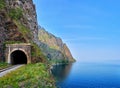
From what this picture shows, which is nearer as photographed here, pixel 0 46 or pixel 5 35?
pixel 0 46

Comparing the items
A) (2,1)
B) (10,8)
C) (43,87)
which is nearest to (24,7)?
(10,8)

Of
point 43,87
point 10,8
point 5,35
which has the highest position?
point 10,8

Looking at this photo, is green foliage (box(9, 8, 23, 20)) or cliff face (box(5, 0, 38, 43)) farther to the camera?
cliff face (box(5, 0, 38, 43))

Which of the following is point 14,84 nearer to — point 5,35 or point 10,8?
point 5,35

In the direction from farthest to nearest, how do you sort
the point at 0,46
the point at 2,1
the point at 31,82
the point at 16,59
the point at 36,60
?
the point at 16,59 → the point at 2,1 → the point at 36,60 → the point at 0,46 → the point at 31,82

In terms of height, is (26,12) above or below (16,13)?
above

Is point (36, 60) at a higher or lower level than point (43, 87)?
higher

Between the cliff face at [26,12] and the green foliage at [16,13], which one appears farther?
the cliff face at [26,12]

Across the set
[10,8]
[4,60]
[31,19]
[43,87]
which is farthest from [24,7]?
[43,87]

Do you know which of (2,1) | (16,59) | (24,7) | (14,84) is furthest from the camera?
(24,7)

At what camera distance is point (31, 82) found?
29.8m

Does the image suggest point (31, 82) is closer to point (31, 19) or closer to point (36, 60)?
point (36, 60)

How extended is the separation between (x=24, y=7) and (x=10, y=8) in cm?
1889

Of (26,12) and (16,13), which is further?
(26,12)
